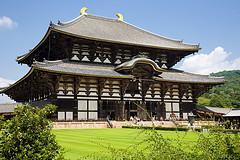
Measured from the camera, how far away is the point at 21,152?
5.98 meters

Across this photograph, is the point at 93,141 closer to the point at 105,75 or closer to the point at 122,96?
the point at 105,75

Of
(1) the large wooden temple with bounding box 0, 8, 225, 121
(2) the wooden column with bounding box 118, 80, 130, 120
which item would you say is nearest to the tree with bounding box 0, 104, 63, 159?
(1) the large wooden temple with bounding box 0, 8, 225, 121

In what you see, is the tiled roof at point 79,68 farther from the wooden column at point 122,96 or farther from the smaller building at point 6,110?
the smaller building at point 6,110

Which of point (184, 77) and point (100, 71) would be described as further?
point (184, 77)

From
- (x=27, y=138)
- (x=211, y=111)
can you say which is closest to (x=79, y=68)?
(x=211, y=111)

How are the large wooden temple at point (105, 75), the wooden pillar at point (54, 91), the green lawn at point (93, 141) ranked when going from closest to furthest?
the green lawn at point (93, 141), the wooden pillar at point (54, 91), the large wooden temple at point (105, 75)

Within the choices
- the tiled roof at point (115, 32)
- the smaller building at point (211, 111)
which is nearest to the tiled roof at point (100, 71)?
the tiled roof at point (115, 32)

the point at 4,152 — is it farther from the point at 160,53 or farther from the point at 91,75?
the point at 160,53

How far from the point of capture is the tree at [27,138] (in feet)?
19.5

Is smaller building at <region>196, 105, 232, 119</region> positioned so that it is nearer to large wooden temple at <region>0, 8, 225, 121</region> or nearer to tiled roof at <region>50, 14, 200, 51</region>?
large wooden temple at <region>0, 8, 225, 121</region>

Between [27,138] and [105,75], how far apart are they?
25.3 meters

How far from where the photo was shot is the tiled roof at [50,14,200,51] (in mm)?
36031

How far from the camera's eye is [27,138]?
6105 millimetres

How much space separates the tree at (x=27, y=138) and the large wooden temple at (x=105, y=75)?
71.5ft
